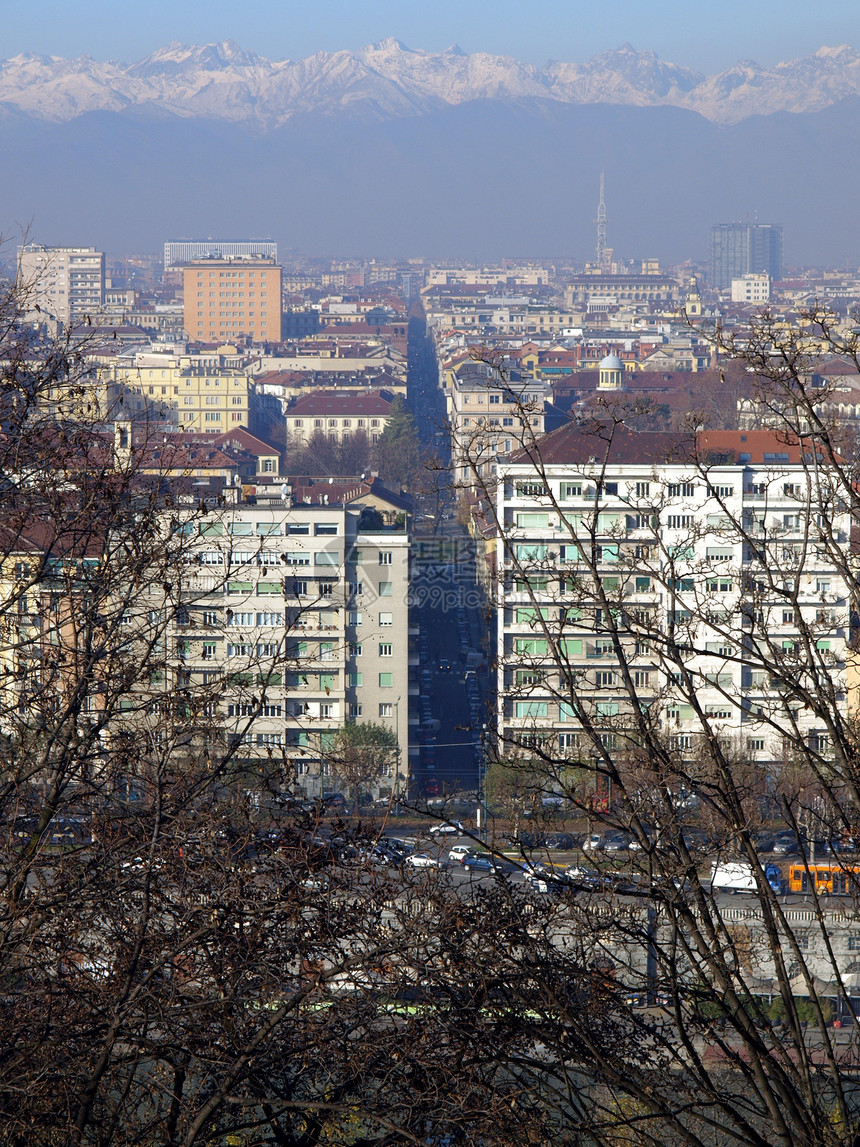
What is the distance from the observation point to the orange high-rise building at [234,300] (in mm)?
61625

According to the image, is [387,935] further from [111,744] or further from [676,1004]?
[111,744]

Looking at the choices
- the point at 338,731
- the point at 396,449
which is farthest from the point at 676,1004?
the point at 396,449

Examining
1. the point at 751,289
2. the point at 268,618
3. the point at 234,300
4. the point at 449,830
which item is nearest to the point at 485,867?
the point at 449,830

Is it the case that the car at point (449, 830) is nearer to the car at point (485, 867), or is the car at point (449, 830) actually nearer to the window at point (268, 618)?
the car at point (485, 867)

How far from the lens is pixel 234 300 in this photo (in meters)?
62.1

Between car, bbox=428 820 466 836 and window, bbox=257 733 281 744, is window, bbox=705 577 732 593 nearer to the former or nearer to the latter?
car, bbox=428 820 466 836

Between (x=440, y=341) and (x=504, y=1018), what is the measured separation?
60016mm

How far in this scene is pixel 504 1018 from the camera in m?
2.17

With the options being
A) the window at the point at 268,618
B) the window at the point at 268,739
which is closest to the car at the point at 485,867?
the window at the point at 268,739

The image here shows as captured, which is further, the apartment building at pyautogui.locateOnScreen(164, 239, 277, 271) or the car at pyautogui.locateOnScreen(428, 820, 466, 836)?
the apartment building at pyautogui.locateOnScreen(164, 239, 277, 271)

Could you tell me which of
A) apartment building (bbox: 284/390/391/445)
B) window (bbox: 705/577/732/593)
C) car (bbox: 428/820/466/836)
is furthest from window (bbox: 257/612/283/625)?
apartment building (bbox: 284/390/391/445)

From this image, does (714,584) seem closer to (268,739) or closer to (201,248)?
(268,739)

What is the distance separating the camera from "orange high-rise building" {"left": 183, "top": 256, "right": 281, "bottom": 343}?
202 feet

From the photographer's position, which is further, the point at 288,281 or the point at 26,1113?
the point at 288,281
